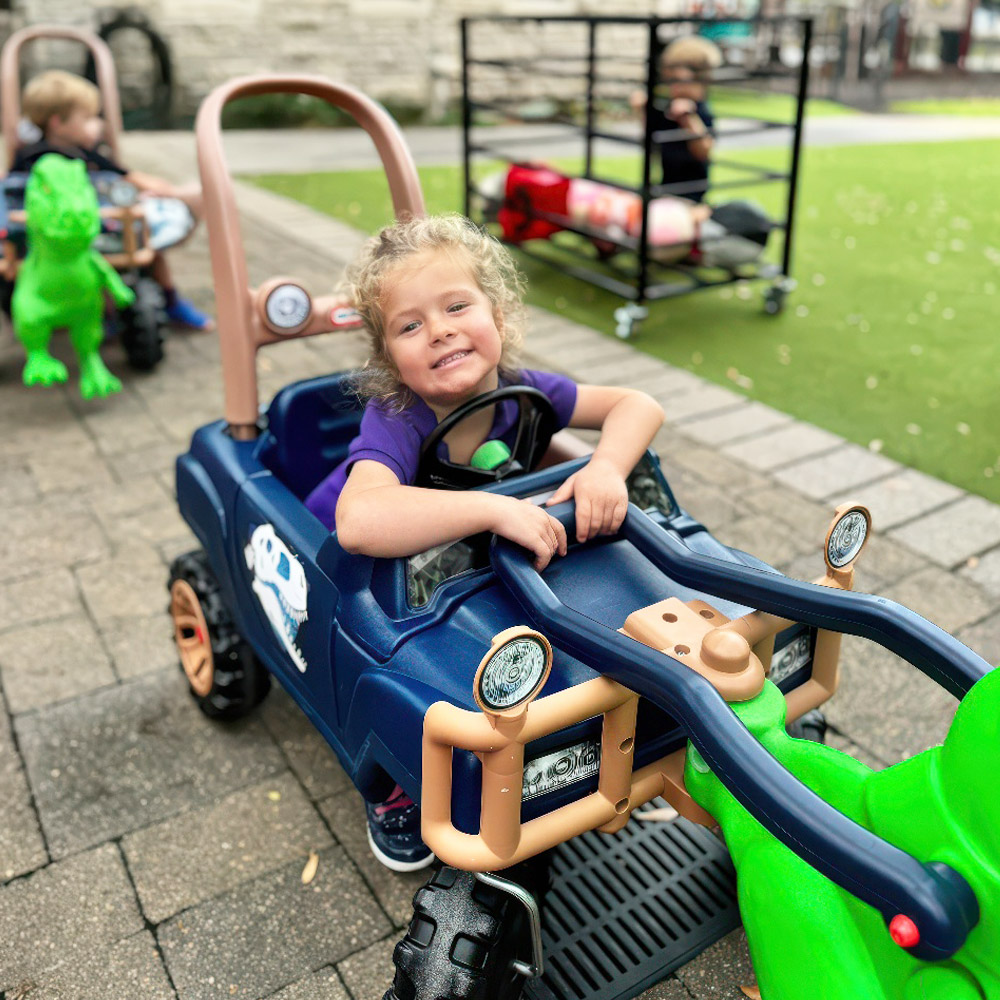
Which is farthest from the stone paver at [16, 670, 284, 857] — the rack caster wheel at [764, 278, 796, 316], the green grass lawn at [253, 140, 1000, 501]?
the rack caster wheel at [764, 278, 796, 316]

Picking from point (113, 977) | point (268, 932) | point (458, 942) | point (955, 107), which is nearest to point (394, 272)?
point (458, 942)

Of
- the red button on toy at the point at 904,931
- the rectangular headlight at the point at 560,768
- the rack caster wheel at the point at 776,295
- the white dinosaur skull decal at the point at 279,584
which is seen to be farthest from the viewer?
the rack caster wheel at the point at 776,295

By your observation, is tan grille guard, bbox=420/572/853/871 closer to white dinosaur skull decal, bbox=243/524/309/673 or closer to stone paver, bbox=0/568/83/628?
white dinosaur skull decal, bbox=243/524/309/673

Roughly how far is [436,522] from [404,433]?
0.25m

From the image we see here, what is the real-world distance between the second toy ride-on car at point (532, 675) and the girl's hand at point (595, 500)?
4 cm

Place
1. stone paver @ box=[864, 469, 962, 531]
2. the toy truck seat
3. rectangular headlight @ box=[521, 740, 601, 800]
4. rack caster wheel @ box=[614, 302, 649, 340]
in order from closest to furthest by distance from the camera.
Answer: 1. rectangular headlight @ box=[521, 740, 601, 800]
2. the toy truck seat
3. stone paver @ box=[864, 469, 962, 531]
4. rack caster wheel @ box=[614, 302, 649, 340]

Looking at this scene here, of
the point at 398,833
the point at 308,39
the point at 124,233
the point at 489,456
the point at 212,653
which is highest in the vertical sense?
the point at 308,39

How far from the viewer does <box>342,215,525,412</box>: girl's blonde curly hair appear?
68.5 inches

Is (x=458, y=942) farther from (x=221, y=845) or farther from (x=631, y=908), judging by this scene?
(x=221, y=845)

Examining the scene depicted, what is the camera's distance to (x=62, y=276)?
12.2ft

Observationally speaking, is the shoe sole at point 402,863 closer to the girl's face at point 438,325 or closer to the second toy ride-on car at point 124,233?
the girl's face at point 438,325

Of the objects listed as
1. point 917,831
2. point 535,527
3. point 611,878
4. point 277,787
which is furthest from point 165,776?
point 917,831

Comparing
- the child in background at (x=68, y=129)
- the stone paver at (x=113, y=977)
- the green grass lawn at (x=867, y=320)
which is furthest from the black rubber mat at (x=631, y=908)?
the child in background at (x=68, y=129)

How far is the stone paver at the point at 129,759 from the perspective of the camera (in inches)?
78.8
